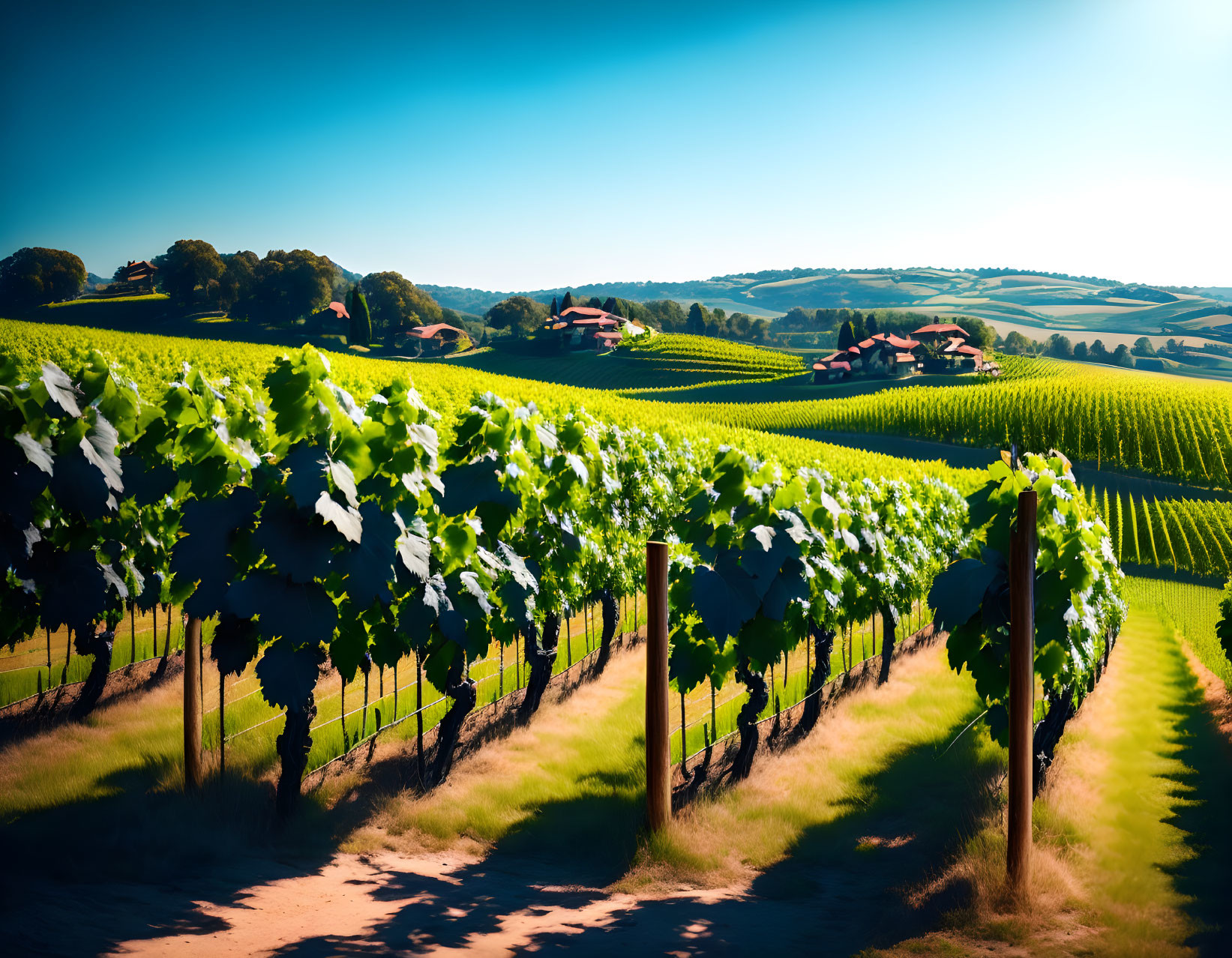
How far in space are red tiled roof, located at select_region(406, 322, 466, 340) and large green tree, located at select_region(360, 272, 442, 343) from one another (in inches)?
26.5

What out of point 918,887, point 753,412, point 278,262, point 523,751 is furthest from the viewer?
point 753,412

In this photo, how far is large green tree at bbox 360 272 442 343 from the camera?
58.5 metres

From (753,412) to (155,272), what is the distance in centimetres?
3403

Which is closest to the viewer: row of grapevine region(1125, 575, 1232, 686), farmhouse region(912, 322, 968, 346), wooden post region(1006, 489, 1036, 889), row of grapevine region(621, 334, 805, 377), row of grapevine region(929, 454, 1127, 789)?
wooden post region(1006, 489, 1036, 889)

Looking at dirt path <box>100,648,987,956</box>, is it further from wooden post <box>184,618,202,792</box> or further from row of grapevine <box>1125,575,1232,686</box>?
row of grapevine <box>1125,575,1232,686</box>

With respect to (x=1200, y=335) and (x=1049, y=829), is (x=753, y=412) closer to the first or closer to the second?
(x=1049, y=829)

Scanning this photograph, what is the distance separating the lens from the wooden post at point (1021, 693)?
3.66 m

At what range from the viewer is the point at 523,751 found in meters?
5.73

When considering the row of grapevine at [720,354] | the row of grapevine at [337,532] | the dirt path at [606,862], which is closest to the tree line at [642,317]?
the row of grapevine at [720,354]

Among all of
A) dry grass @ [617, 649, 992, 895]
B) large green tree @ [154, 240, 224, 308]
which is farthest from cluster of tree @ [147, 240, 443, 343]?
dry grass @ [617, 649, 992, 895]

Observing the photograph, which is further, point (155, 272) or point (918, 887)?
point (155, 272)

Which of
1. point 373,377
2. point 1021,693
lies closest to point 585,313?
point 373,377

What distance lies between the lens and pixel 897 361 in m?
76.7

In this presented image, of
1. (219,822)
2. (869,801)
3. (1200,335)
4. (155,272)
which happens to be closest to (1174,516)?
(869,801)
